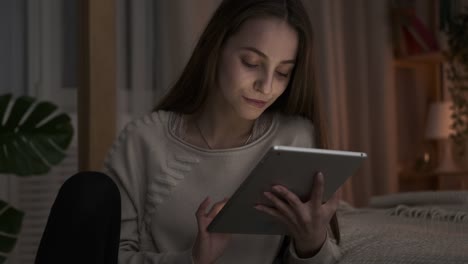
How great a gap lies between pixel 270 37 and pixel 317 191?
32cm

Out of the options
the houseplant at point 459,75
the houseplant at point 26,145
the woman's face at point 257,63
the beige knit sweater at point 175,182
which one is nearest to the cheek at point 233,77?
the woman's face at point 257,63

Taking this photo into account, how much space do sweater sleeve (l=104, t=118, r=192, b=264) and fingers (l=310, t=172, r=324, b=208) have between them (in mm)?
339

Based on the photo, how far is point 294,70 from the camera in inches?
46.7

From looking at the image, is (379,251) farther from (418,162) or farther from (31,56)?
(418,162)

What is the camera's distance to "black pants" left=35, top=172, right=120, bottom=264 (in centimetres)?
95

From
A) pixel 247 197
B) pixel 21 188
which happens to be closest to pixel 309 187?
pixel 247 197

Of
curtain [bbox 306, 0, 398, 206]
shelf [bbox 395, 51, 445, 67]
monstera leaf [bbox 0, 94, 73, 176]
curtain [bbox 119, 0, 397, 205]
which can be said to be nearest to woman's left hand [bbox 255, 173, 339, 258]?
monstera leaf [bbox 0, 94, 73, 176]

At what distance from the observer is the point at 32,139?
5.19 feet

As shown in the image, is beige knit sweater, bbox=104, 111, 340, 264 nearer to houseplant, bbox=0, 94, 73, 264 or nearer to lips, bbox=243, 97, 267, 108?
lips, bbox=243, 97, 267, 108

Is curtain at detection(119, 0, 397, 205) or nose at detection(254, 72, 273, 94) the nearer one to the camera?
nose at detection(254, 72, 273, 94)

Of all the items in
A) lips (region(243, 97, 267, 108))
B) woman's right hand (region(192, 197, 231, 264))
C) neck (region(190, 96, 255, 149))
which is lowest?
woman's right hand (region(192, 197, 231, 264))

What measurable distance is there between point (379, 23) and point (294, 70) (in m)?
2.54

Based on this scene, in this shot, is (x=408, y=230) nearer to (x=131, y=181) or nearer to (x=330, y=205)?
(x=330, y=205)

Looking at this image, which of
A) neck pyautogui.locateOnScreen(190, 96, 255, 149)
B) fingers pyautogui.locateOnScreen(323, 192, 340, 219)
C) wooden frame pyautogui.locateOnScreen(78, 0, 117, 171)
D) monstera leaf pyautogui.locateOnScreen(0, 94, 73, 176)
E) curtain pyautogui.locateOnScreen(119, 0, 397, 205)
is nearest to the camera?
fingers pyautogui.locateOnScreen(323, 192, 340, 219)
